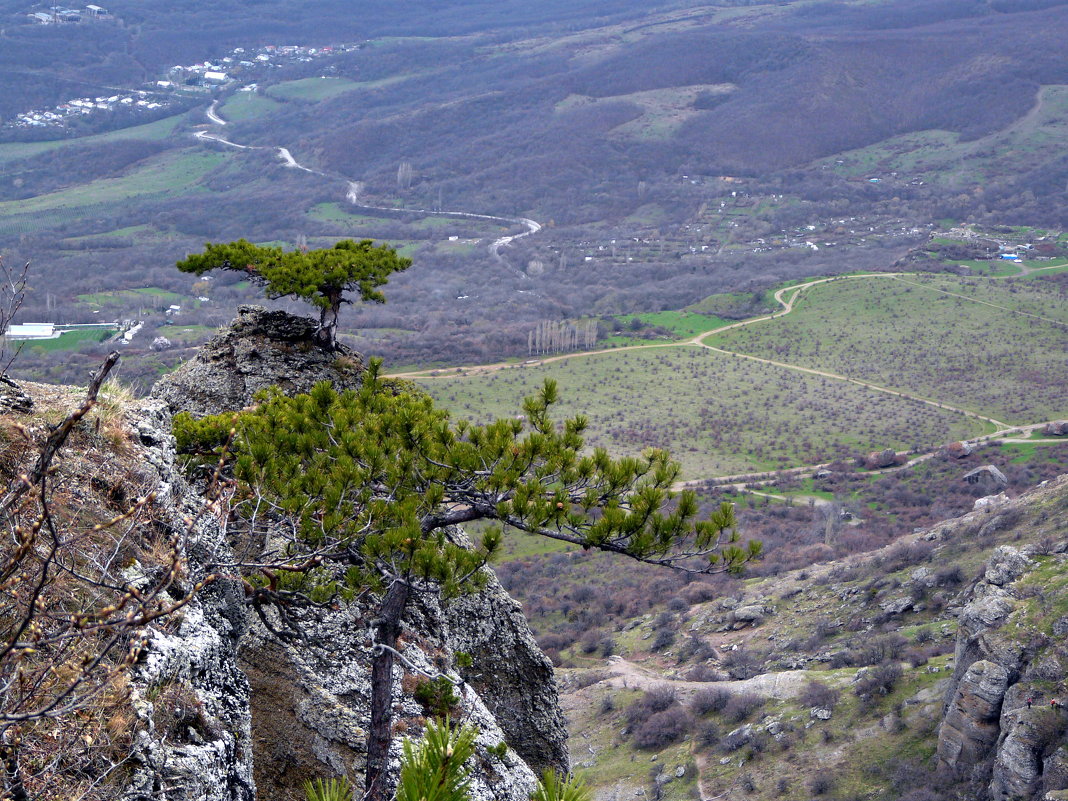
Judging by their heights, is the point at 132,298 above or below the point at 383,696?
below

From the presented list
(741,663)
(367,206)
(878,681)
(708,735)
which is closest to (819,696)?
(878,681)

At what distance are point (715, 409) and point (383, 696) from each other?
2371 inches

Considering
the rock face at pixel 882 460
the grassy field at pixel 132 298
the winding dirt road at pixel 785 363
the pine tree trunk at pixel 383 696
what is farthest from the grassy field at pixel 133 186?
the pine tree trunk at pixel 383 696

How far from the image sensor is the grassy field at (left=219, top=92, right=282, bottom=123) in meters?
183

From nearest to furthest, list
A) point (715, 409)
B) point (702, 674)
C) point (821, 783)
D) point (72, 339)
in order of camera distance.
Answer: point (821, 783), point (702, 674), point (72, 339), point (715, 409)

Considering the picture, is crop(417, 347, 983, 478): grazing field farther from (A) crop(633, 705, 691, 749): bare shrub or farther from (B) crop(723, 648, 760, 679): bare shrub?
(A) crop(633, 705, 691, 749): bare shrub

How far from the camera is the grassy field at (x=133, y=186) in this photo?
126 meters

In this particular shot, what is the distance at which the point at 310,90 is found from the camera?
19412 cm

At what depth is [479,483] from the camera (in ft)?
28.3

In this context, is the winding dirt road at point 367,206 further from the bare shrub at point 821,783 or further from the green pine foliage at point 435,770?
the green pine foliage at point 435,770

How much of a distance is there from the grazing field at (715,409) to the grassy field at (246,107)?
5195 inches

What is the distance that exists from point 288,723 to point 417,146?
168 m

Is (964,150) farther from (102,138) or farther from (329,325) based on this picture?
(329,325)

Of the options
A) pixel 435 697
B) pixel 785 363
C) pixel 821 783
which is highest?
pixel 435 697
